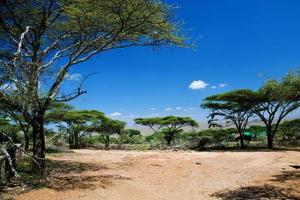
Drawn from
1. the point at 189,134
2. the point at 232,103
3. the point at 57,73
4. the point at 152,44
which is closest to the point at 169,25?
the point at 152,44

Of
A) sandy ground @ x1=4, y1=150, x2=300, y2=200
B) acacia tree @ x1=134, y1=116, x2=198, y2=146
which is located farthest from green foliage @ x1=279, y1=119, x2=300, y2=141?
sandy ground @ x1=4, y1=150, x2=300, y2=200

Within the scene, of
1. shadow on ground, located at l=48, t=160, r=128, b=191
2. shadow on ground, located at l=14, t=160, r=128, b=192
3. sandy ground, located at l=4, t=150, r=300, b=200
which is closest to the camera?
sandy ground, located at l=4, t=150, r=300, b=200

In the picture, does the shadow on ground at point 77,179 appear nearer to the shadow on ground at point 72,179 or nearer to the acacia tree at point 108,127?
the shadow on ground at point 72,179

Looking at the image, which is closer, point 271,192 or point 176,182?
point 271,192

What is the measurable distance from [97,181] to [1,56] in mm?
5908

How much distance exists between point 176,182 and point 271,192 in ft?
13.3

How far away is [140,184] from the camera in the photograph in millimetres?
14820

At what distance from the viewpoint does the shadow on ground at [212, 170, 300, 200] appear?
11.7 metres

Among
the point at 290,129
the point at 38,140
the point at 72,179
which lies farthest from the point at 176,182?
the point at 290,129

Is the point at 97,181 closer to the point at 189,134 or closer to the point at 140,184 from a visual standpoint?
the point at 140,184

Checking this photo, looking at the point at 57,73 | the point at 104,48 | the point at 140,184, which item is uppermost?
the point at 104,48

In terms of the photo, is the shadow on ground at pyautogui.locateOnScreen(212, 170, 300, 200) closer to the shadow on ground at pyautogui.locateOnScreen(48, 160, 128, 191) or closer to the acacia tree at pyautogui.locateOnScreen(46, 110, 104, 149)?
the shadow on ground at pyautogui.locateOnScreen(48, 160, 128, 191)

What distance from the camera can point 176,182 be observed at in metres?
15.4

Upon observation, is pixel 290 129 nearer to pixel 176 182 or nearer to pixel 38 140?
pixel 176 182
